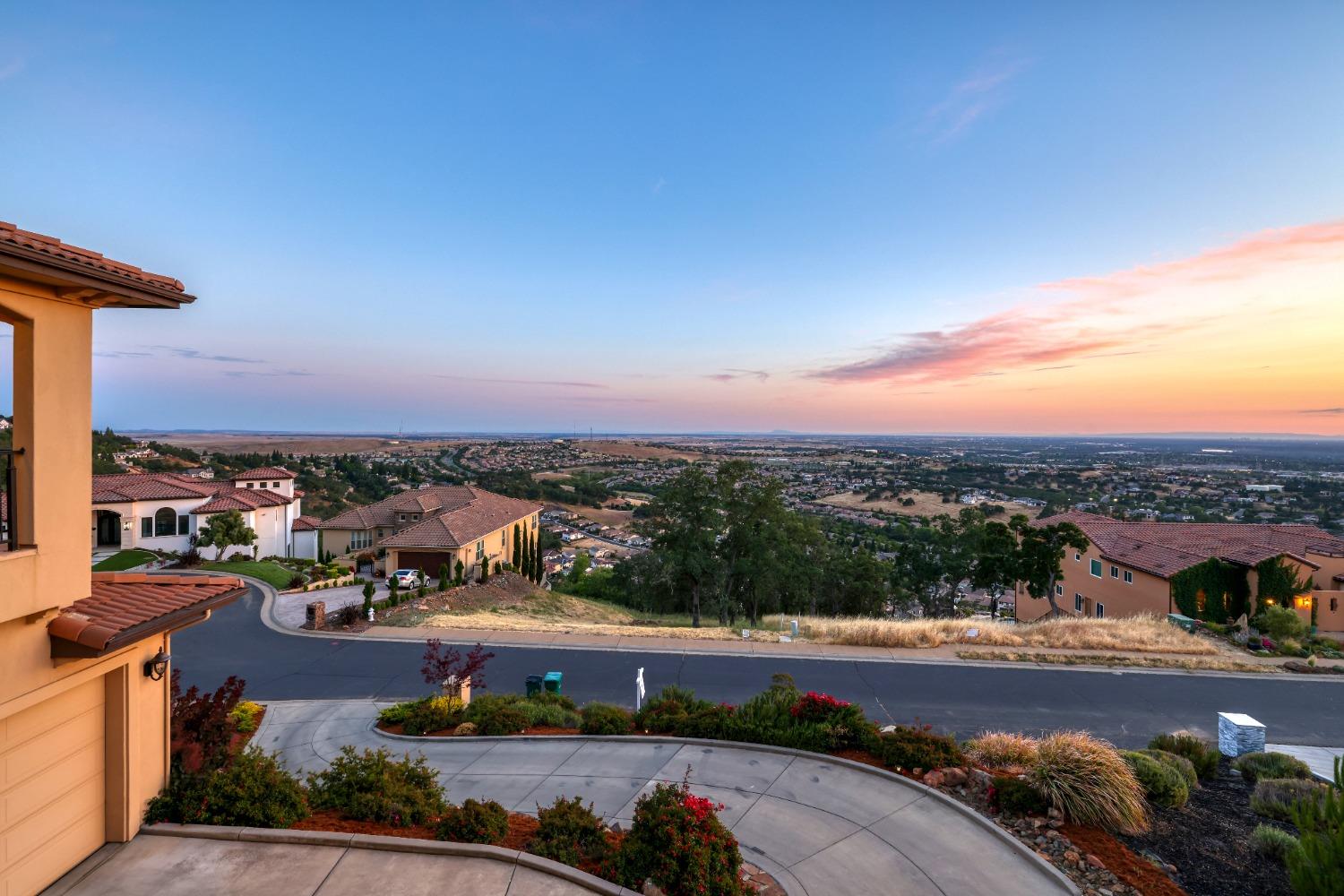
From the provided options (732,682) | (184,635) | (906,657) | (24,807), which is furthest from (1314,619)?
(184,635)

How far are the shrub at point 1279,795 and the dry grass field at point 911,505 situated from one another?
79.0 meters

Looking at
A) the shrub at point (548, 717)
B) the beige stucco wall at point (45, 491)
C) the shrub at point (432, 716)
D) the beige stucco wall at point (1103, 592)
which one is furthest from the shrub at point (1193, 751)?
the beige stucco wall at point (1103, 592)

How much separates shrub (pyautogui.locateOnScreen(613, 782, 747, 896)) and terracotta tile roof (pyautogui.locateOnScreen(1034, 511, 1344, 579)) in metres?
30.4

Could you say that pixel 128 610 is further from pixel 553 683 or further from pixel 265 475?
pixel 265 475

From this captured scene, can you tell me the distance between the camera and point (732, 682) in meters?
15.9

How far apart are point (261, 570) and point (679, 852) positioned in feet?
105

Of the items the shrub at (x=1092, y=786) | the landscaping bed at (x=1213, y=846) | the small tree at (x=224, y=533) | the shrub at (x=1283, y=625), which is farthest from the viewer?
the small tree at (x=224, y=533)

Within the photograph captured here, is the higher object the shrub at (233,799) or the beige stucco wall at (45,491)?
the beige stucco wall at (45,491)

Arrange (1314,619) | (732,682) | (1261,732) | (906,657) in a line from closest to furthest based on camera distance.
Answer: (1261,732)
(732,682)
(906,657)
(1314,619)

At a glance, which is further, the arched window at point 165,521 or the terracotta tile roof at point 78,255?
the arched window at point 165,521

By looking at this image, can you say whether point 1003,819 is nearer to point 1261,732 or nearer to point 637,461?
point 1261,732

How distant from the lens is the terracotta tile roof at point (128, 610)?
5.63 m

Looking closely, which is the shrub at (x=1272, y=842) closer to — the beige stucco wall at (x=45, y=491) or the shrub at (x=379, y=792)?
the shrub at (x=379, y=792)

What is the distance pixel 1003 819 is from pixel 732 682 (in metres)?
8.14
